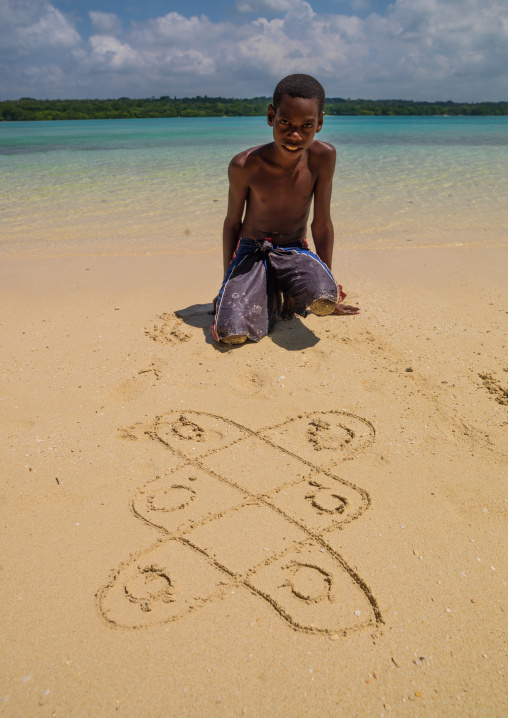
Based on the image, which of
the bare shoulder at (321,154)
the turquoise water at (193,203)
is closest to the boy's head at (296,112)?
the bare shoulder at (321,154)

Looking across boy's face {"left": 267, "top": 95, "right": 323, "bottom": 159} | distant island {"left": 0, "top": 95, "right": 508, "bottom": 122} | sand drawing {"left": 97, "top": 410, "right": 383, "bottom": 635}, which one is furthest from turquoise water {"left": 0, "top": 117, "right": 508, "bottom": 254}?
distant island {"left": 0, "top": 95, "right": 508, "bottom": 122}

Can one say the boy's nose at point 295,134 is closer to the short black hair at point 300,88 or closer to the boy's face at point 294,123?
the boy's face at point 294,123

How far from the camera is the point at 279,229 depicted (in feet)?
11.5

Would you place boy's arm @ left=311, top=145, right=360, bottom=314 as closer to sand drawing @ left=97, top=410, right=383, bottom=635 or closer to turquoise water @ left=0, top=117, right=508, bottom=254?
sand drawing @ left=97, top=410, right=383, bottom=635

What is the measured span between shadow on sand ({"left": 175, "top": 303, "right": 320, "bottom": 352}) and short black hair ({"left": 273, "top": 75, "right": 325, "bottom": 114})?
1.28 meters

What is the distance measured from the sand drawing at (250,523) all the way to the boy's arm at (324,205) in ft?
4.99

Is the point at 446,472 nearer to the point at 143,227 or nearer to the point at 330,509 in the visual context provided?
the point at 330,509

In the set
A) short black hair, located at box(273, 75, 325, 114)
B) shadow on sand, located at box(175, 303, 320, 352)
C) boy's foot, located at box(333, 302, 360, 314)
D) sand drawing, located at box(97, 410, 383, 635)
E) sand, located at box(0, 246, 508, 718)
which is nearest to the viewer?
sand, located at box(0, 246, 508, 718)

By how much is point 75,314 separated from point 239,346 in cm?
130

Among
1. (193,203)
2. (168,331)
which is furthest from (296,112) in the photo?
(193,203)

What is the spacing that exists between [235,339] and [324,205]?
1.10 meters

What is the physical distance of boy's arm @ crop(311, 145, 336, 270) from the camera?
334 cm

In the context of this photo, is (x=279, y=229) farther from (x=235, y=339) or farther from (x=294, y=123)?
(x=235, y=339)

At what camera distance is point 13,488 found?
6.84ft
